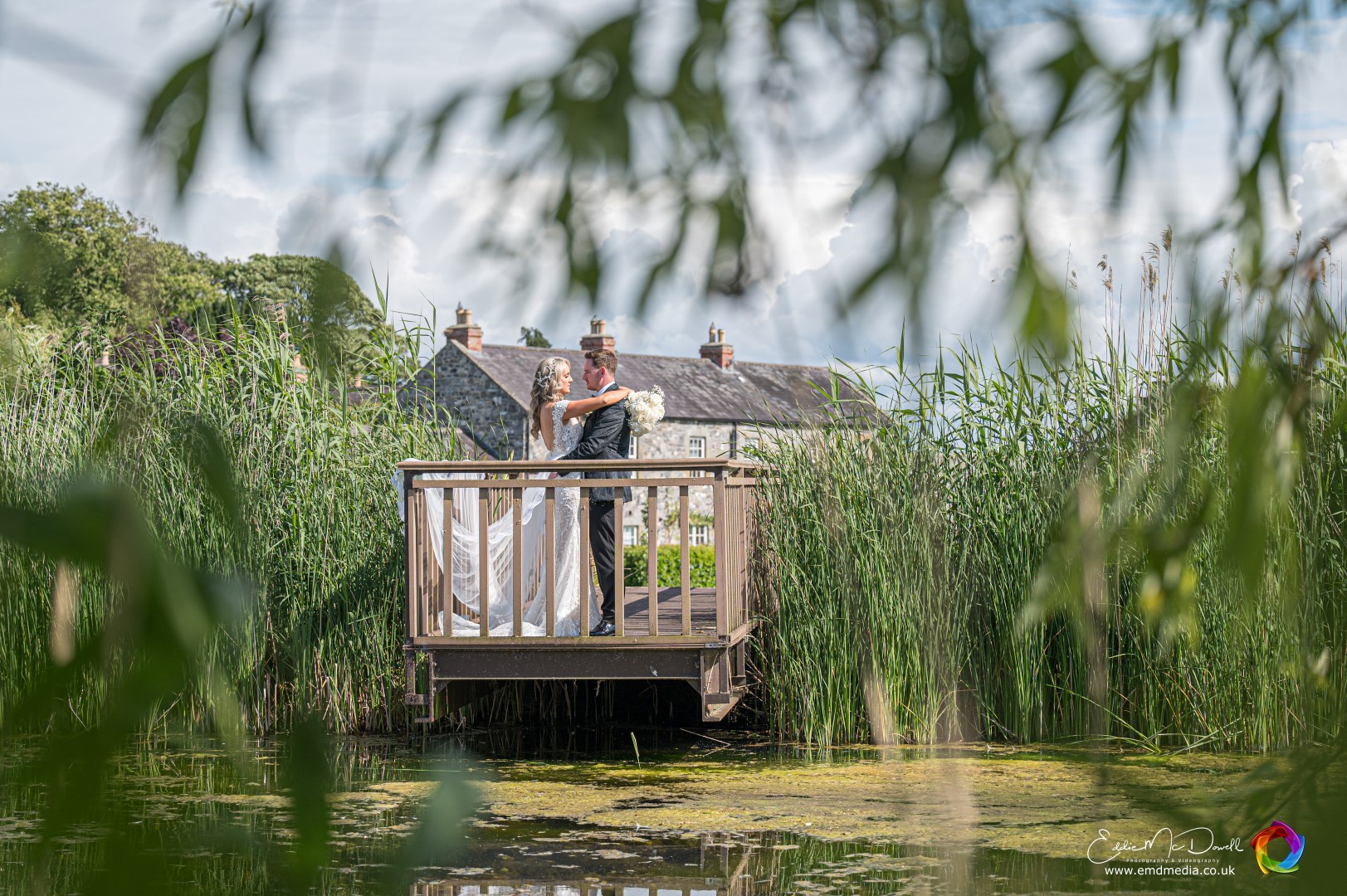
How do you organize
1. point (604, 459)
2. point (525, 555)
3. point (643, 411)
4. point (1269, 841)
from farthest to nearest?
point (525, 555) < point (643, 411) < point (604, 459) < point (1269, 841)

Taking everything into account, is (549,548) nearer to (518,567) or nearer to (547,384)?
(518,567)

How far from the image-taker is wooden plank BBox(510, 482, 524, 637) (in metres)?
6.89

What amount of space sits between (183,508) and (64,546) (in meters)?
7.11

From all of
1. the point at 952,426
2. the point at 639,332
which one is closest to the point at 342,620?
the point at 952,426

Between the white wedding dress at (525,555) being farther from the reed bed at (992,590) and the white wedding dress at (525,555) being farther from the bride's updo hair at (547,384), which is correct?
the reed bed at (992,590)

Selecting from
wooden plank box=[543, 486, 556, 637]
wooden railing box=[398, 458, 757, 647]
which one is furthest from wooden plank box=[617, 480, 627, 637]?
wooden plank box=[543, 486, 556, 637]

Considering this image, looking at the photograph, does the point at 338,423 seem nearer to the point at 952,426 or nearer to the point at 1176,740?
the point at 952,426

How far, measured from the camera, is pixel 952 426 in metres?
7.39

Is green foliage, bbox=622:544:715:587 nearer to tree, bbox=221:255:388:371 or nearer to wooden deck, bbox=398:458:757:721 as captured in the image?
wooden deck, bbox=398:458:757:721

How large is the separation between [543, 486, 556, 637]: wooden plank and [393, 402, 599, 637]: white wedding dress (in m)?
0.14

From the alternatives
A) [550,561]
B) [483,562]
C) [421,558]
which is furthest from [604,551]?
[421,558]

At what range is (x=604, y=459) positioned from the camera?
7105mm

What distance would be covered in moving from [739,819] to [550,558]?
1964 millimetres

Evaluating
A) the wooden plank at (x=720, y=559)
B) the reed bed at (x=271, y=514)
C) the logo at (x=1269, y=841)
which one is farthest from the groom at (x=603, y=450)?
the logo at (x=1269, y=841)
